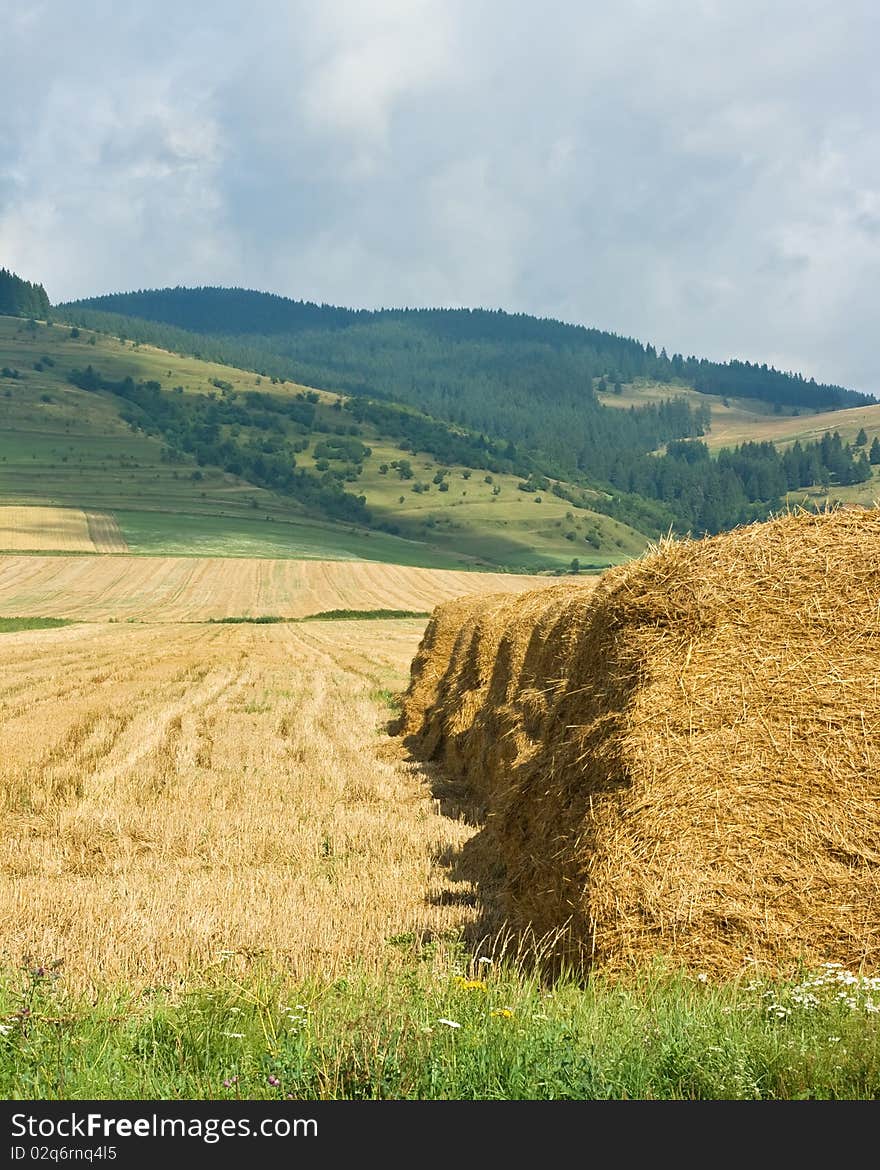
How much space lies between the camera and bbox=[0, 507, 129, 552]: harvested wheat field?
310ft

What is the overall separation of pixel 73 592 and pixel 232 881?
6436cm

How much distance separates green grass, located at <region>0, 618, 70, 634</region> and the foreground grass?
4765 centimetres

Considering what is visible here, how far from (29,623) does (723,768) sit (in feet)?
168

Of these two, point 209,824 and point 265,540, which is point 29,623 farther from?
point 265,540

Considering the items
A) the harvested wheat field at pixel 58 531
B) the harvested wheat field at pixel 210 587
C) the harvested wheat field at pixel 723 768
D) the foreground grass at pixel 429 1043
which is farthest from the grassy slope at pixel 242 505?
the foreground grass at pixel 429 1043

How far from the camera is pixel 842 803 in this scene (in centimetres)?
629

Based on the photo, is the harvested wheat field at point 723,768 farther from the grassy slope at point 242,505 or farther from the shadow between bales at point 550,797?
the grassy slope at point 242,505

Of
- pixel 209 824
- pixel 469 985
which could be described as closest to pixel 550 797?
pixel 469 985

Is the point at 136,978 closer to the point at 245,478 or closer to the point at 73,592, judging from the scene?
the point at 73,592

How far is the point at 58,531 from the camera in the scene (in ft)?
334

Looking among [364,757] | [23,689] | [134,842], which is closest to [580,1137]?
[134,842]

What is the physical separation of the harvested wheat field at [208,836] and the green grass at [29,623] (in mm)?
28595

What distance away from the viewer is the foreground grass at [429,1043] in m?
4.30

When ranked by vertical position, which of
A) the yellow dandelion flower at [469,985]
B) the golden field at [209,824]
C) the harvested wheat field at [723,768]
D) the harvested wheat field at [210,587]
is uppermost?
the harvested wheat field at [723,768]
